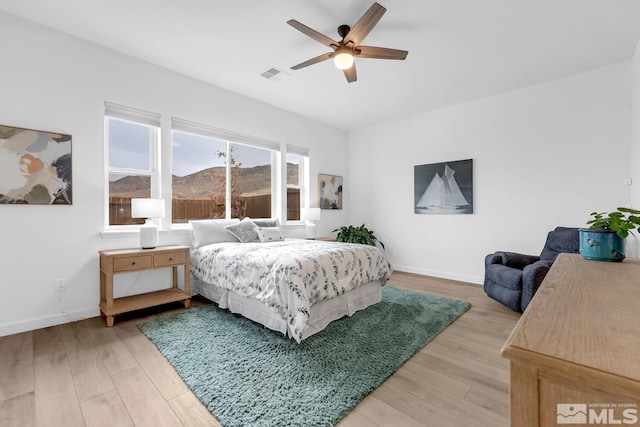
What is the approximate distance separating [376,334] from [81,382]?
2183mm

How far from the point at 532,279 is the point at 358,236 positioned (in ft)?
9.24

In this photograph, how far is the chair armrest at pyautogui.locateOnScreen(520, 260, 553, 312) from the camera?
272 cm

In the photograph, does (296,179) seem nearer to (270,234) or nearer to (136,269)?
(270,234)

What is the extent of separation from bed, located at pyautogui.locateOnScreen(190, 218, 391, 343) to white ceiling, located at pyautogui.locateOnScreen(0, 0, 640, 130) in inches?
80.4

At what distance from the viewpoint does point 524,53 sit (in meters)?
3.06

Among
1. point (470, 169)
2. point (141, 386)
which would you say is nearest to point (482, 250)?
point (470, 169)

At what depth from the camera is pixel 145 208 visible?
297 cm

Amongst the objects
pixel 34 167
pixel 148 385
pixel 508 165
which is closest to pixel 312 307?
pixel 148 385

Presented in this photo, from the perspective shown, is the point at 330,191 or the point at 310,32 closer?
the point at 310,32

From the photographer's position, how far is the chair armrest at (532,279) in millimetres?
2719

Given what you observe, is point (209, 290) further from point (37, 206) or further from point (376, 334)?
point (376, 334)

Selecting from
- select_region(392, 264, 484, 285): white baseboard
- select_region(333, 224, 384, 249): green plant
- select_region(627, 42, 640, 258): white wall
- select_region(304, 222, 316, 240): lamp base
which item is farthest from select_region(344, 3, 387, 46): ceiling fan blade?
select_region(392, 264, 484, 285): white baseboard

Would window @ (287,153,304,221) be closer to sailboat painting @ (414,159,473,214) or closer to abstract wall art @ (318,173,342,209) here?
abstract wall art @ (318,173,342,209)

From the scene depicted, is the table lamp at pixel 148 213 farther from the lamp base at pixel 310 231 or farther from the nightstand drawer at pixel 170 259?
the lamp base at pixel 310 231
